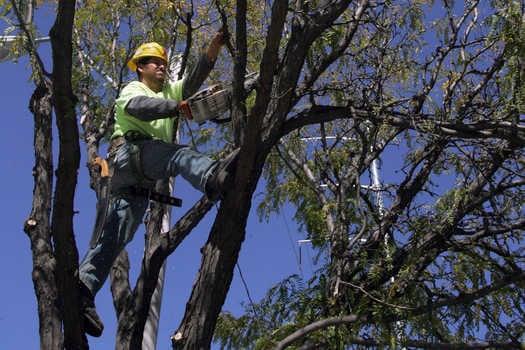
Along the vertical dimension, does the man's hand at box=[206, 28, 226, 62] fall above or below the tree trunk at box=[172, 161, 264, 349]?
above

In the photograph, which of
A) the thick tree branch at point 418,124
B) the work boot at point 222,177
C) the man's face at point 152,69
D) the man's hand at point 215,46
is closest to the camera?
the work boot at point 222,177

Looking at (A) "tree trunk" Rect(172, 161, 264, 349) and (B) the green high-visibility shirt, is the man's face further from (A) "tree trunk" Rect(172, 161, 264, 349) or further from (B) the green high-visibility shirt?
(A) "tree trunk" Rect(172, 161, 264, 349)

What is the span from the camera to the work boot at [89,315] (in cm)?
426

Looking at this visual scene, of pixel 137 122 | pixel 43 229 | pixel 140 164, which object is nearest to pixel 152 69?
pixel 137 122

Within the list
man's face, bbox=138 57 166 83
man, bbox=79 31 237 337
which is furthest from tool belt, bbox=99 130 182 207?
man's face, bbox=138 57 166 83

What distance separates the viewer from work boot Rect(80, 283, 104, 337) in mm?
4258

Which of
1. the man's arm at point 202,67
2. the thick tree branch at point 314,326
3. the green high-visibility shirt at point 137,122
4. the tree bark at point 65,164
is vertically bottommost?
the thick tree branch at point 314,326

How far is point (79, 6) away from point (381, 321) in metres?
4.30

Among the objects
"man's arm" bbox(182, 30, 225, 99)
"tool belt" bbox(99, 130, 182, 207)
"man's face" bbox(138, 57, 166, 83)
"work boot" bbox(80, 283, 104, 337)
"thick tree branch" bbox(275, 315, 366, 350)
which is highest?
"man's face" bbox(138, 57, 166, 83)

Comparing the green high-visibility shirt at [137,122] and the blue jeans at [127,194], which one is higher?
the green high-visibility shirt at [137,122]

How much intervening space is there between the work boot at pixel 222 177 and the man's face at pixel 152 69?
1.16 metres

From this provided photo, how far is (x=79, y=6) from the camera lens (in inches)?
294

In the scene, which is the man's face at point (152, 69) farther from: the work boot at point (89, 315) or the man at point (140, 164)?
the work boot at point (89, 315)

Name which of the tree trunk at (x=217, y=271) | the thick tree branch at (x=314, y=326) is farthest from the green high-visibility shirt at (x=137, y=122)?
the thick tree branch at (x=314, y=326)
